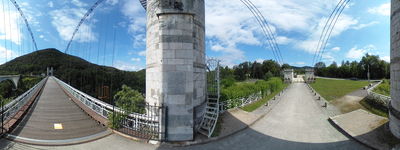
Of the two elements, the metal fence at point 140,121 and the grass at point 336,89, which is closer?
the metal fence at point 140,121

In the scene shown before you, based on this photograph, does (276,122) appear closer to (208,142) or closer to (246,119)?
(246,119)

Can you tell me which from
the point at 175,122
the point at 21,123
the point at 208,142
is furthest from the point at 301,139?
the point at 21,123

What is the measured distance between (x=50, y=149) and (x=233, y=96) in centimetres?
1183

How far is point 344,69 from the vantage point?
249 ft

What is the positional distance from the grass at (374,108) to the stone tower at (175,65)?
39.9 ft

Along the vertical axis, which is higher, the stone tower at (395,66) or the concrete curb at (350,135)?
the stone tower at (395,66)

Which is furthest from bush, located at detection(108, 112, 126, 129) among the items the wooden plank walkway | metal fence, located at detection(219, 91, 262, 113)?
metal fence, located at detection(219, 91, 262, 113)

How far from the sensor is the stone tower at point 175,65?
6.88 m

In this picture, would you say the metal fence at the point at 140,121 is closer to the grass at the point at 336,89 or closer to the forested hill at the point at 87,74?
the grass at the point at 336,89

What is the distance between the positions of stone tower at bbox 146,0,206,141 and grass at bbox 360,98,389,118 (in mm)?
12164

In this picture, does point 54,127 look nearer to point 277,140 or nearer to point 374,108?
point 277,140

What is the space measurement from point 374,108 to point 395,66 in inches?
281

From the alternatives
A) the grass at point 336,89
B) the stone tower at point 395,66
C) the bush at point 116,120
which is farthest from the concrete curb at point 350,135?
the grass at point 336,89

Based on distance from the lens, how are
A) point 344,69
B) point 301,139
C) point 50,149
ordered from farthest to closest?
point 344,69, point 301,139, point 50,149
